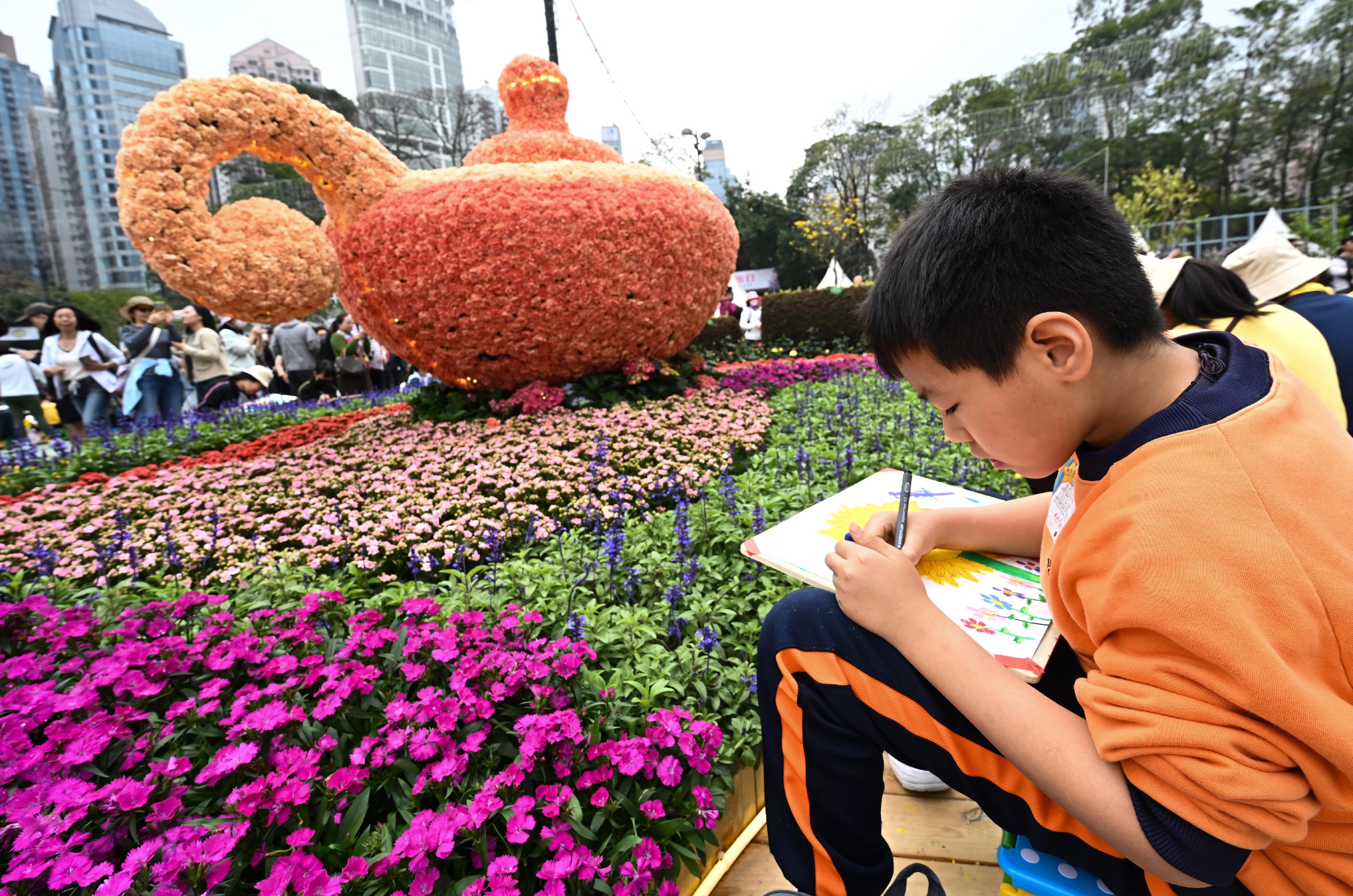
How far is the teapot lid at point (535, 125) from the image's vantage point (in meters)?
5.63

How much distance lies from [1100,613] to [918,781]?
1.10 meters

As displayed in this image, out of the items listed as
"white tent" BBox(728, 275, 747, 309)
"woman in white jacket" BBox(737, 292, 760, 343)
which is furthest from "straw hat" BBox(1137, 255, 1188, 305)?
"white tent" BBox(728, 275, 747, 309)

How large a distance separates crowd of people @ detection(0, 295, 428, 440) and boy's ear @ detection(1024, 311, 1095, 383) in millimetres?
6204

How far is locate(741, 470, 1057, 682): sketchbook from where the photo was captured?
3.48 feet

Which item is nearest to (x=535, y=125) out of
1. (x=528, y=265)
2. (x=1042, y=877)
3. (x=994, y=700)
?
(x=528, y=265)

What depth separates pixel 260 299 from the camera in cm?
466

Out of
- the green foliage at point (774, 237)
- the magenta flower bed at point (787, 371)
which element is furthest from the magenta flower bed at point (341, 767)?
the green foliage at point (774, 237)

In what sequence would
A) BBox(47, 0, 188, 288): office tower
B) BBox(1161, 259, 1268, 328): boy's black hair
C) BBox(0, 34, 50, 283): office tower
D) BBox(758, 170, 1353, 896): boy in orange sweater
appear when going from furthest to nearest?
1. BBox(47, 0, 188, 288): office tower
2. BBox(0, 34, 50, 283): office tower
3. BBox(1161, 259, 1268, 328): boy's black hair
4. BBox(758, 170, 1353, 896): boy in orange sweater

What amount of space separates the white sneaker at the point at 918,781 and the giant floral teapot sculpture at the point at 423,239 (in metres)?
4.15

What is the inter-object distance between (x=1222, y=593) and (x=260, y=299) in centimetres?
555

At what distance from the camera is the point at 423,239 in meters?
4.68

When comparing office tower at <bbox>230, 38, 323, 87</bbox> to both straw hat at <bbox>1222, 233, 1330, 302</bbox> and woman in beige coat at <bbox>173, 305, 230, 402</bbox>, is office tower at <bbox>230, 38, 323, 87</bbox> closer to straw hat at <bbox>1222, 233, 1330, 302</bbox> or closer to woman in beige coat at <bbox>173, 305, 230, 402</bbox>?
woman in beige coat at <bbox>173, 305, 230, 402</bbox>

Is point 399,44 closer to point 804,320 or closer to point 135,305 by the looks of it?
point 804,320

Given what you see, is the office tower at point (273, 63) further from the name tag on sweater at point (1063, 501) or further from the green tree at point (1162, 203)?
the name tag on sweater at point (1063, 501)
